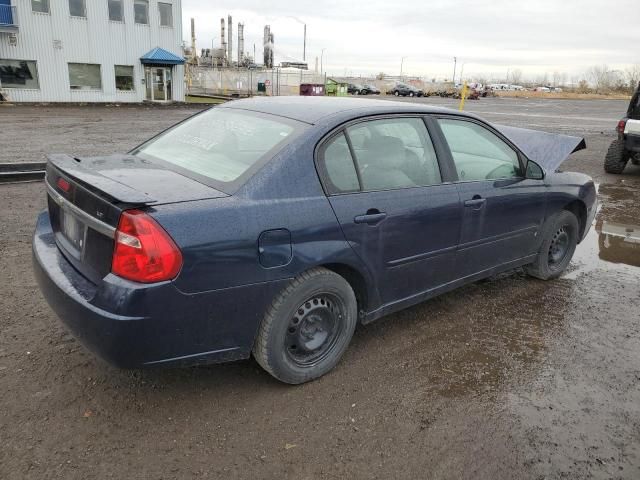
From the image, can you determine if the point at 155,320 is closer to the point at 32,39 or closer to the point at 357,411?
the point at 357,411

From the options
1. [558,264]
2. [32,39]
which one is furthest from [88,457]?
[32,39]

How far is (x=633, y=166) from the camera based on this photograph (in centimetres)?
1248

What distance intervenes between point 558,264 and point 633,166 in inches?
376

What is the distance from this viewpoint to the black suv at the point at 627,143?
10.3m

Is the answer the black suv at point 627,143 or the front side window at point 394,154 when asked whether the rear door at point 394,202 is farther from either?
the black suv at point 627,143

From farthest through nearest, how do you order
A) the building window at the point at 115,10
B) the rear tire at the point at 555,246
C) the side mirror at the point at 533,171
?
the building window at the point at 115,10, the rear tire at the point at 555,246, the side mirror at the point at 533,171

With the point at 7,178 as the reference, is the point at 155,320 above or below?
above

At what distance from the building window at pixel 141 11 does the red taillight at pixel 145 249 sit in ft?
99.2

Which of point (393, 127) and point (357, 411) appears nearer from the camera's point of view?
point (357, 411)

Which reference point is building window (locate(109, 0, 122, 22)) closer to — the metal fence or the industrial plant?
the metal fence

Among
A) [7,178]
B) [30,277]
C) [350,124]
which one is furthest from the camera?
[7,178]

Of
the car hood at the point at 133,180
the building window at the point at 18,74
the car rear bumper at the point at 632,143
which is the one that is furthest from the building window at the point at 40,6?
the car hood at the point at 133,180

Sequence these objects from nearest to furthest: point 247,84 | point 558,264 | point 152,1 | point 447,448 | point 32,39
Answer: point 447,448 → point 558,264 → point 32,39 → point 152,1 → point 247,84

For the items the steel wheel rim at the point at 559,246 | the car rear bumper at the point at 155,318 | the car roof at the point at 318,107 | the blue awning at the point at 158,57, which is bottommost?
the steel wheel rim at the point at 559,246
